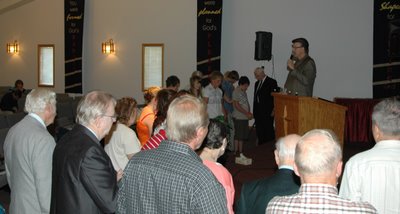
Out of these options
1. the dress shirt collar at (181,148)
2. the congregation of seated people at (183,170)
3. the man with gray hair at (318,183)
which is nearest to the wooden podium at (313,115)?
the congregation of seated people at (183,170)

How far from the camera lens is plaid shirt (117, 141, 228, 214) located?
7.00 ft

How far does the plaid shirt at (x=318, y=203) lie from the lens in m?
1.78

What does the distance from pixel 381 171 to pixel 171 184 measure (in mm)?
1159

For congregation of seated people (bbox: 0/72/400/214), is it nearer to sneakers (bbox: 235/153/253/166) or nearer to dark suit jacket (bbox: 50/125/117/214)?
dark suit jacket (bbox: 50/125/117/214)

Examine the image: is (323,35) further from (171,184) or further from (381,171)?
(171,184)

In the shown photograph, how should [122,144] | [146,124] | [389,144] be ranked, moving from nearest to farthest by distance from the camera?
1. [389,144]
2. [122,144]
3. [146,124]

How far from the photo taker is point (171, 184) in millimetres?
2193

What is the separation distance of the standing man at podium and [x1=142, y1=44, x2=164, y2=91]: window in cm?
713

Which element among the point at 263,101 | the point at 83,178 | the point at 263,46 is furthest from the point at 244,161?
the point at 83,178

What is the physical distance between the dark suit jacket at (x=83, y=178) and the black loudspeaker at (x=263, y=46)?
8025mm

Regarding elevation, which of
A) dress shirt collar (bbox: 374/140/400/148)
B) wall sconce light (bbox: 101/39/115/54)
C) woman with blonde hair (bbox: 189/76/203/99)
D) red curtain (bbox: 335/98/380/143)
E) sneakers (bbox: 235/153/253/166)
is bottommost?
sneakers (bbox: 235/153/253/166)

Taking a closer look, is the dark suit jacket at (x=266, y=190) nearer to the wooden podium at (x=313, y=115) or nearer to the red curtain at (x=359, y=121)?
the wooden podium at (x=313, y=115)

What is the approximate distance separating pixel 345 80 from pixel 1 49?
11.5 meters

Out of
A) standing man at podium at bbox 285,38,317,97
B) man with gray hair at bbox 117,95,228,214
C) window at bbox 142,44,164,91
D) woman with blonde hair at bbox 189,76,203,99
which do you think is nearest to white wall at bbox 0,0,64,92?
window at bbox 142,44,164,91
